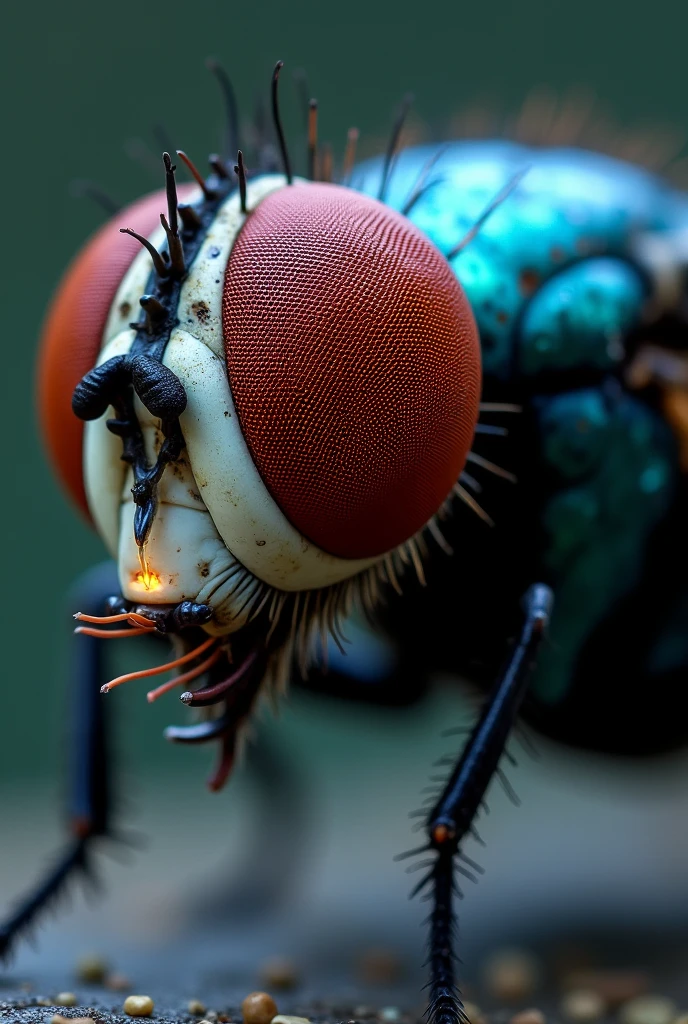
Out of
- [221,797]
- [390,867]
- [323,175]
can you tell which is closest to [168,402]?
[323,175]

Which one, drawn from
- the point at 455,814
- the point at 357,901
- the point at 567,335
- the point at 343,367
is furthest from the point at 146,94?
the point at 455,814

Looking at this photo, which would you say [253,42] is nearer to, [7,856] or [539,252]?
[7,856]

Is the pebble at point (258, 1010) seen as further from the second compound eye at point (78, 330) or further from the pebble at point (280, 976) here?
the second compound eye at point (78, 330)

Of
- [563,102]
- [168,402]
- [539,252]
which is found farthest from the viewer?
[563,102]

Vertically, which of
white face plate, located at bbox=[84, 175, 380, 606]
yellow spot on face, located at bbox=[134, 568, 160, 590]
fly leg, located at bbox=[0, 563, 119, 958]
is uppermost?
white face plate, located at bbox=[84, 175, 380, 606]

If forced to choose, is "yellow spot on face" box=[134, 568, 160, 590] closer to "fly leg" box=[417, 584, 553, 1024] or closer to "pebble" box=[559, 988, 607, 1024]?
"fly leg" box=[417, 584, 553, 1024]

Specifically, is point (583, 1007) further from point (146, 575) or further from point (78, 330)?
point (78, 330)

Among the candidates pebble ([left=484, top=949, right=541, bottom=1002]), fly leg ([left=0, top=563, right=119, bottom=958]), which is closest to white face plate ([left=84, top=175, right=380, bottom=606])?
fly leg ([left=0, top=563, right=119, bottom=958])
